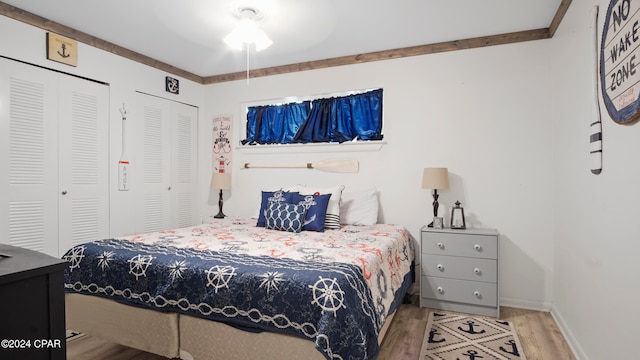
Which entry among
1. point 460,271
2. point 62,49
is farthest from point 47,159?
point 460,271

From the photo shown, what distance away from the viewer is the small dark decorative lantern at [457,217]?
3047mm

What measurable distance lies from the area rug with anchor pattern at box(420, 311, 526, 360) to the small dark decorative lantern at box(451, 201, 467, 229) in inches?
29.1

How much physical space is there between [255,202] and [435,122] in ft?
7.20

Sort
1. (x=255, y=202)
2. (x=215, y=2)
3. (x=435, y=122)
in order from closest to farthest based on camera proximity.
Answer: (x=215, y=2)
(x=435, y=122)
(x=255, y=202)

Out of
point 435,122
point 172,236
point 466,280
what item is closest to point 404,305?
point 466,280

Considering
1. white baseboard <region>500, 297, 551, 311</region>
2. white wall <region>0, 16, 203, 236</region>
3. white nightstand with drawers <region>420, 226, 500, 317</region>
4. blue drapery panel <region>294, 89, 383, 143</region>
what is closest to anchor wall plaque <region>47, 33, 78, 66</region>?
white wall <region>0, 16, 203, 236</region>

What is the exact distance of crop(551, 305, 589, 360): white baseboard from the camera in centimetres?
210

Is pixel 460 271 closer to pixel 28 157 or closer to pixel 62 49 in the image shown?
pixel 28 157

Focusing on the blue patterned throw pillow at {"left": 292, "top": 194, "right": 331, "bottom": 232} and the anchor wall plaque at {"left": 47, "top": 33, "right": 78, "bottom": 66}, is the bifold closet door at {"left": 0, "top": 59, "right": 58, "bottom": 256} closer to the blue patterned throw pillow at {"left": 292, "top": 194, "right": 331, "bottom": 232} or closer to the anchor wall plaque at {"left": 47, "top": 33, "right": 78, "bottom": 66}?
the anchor wall plaque at {"left": 47, "top": 33, "right": 78, "bottom": 66}

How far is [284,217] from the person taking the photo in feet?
9.80

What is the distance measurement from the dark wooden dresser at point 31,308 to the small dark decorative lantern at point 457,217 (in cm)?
278

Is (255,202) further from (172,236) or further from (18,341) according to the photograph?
(18,341)

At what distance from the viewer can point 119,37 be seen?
326 cm

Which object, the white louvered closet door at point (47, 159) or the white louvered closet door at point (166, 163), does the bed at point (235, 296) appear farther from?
the white louvered closet door at point (166, 163)
